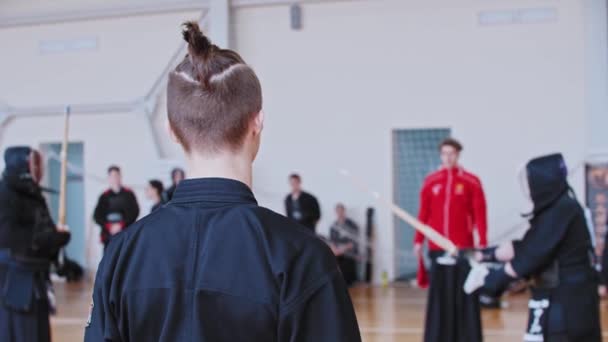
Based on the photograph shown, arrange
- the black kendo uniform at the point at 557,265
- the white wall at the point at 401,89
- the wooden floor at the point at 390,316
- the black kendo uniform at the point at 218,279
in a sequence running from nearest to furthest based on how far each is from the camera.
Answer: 1. the black kendo uniform at the point at 218,279
2. the black kendo uniform at the point at 557,265
3. the wooden floor at the point at 390,316
4. the white wall at the point at 401,89

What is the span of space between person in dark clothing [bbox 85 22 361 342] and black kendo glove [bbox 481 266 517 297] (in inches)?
106

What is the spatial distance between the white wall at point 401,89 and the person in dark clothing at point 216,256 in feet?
29.9

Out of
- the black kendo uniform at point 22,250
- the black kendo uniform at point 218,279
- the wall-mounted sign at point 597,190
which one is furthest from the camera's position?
the wall-mounted sign at point 597,190

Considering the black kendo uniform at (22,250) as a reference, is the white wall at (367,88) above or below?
above

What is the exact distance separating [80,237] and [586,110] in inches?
319

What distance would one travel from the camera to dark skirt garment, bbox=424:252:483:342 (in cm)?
520

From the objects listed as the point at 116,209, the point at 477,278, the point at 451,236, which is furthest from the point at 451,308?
the point at 116,209

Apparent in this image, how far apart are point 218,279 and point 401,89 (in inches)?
366

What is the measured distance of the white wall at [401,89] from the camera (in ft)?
32.5

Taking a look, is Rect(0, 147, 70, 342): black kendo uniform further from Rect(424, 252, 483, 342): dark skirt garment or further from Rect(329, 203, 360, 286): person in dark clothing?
Rect(329, 203, 360, 286): person in dark clothing

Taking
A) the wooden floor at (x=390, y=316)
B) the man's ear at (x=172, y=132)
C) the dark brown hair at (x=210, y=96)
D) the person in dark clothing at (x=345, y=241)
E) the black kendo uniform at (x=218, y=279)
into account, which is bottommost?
the wooden floor at (x=390, y=316)

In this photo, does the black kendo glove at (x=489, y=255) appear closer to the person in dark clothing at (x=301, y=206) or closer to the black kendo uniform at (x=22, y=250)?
the black kendo uniform at (x=22, y=250)

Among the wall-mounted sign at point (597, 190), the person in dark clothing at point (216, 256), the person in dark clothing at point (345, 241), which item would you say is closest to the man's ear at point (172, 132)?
the person in dark clothing at point (216, 256)

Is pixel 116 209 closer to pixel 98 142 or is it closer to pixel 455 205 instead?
pixel 98 142
